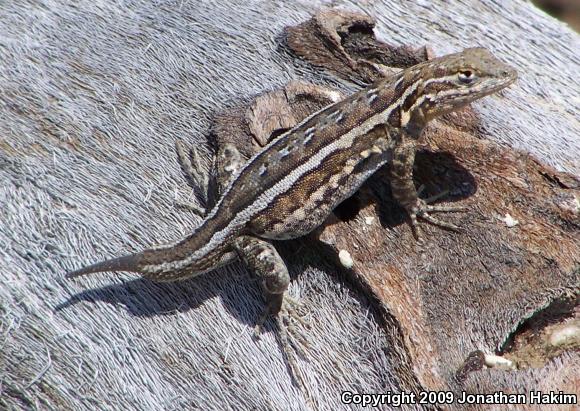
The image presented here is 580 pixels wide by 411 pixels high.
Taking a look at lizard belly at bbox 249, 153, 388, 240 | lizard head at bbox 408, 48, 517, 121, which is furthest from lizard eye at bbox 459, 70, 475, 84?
lizard belly at bbox 249, 153, 388, 240

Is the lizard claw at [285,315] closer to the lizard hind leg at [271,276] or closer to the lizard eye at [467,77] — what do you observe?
the lizard hind leg at [271,276]

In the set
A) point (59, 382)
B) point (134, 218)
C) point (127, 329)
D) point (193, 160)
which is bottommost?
point (59, 382)

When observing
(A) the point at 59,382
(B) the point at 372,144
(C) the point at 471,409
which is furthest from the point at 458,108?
(A) the point at 59,382

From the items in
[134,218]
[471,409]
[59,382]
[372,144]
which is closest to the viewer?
[471,409]

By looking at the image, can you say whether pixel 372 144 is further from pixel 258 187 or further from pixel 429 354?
pixel 429 354

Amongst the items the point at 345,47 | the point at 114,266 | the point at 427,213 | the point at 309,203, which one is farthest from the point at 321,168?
the point at 114,266

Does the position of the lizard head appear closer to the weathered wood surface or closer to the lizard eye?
the lizard eye

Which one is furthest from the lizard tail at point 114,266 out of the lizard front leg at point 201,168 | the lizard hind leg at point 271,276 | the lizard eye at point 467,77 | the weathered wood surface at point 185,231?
the lizard eye at point 467,77
